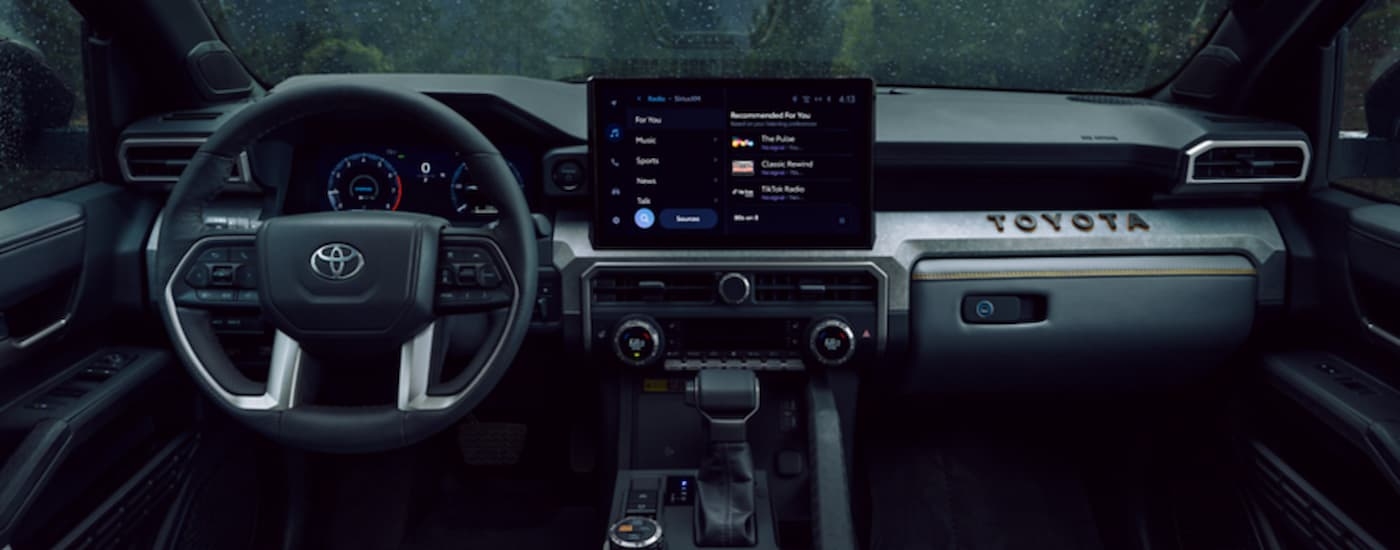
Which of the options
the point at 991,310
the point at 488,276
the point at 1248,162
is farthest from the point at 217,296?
the point at 1248,162

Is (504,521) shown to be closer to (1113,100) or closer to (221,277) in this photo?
(221,277)

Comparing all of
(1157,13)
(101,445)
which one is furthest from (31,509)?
(1157,13)

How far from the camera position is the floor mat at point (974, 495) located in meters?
2.87

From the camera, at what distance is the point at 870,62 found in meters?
2.76

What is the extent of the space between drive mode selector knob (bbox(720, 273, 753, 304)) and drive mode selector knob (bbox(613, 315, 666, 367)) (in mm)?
184

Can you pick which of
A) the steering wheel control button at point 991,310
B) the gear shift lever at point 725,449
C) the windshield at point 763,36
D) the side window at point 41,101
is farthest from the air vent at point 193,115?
the steering wheel control button at point 991,310

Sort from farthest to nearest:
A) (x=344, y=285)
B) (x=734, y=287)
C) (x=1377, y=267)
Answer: (x=734, y=287)
(x=1377, y=267)
(x=344, y=285)

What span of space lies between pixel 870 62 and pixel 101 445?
2131 millimetres

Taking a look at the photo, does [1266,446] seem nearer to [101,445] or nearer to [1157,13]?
[1157,13]

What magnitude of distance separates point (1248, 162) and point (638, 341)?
5.01ft

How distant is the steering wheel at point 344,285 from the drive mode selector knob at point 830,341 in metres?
0.78

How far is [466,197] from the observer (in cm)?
239

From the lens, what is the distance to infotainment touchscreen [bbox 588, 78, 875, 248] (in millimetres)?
2209

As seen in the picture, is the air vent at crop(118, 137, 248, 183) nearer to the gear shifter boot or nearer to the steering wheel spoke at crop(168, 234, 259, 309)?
the steering wheel spoke at crop(168, 234, 259, 309)
